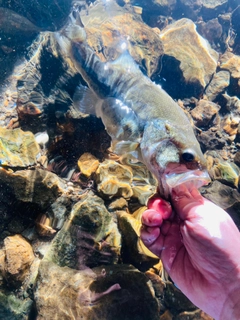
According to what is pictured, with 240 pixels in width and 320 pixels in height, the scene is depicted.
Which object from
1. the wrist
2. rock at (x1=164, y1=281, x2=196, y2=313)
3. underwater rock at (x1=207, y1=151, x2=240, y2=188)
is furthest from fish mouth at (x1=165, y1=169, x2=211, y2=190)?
underwater rock at (x1=207, y1=151, x2=240, y2=188)

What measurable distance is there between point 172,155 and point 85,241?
1.37 m

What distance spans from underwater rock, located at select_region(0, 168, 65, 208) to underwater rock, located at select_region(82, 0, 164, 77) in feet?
10.1

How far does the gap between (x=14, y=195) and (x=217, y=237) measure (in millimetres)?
2281

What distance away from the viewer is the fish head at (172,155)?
2.06 metres

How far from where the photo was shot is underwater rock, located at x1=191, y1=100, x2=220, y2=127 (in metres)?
5.38

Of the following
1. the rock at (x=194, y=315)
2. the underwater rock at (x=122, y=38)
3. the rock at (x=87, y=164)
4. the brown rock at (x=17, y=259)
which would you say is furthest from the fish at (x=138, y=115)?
the rock at (x=194, y=315)

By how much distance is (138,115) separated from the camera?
10.1ft

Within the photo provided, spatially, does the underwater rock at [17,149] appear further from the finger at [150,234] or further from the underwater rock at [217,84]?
the underwater rock at [217,84]

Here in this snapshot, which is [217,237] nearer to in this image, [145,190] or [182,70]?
[145,190]

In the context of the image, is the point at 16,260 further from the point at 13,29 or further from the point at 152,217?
the point at 13,29

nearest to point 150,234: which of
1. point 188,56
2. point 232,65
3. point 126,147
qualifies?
point 126,147

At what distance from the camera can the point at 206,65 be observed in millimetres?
6238

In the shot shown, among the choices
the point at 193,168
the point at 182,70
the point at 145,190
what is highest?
the point at 193,168

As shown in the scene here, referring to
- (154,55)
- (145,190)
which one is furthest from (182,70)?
(145,190)
